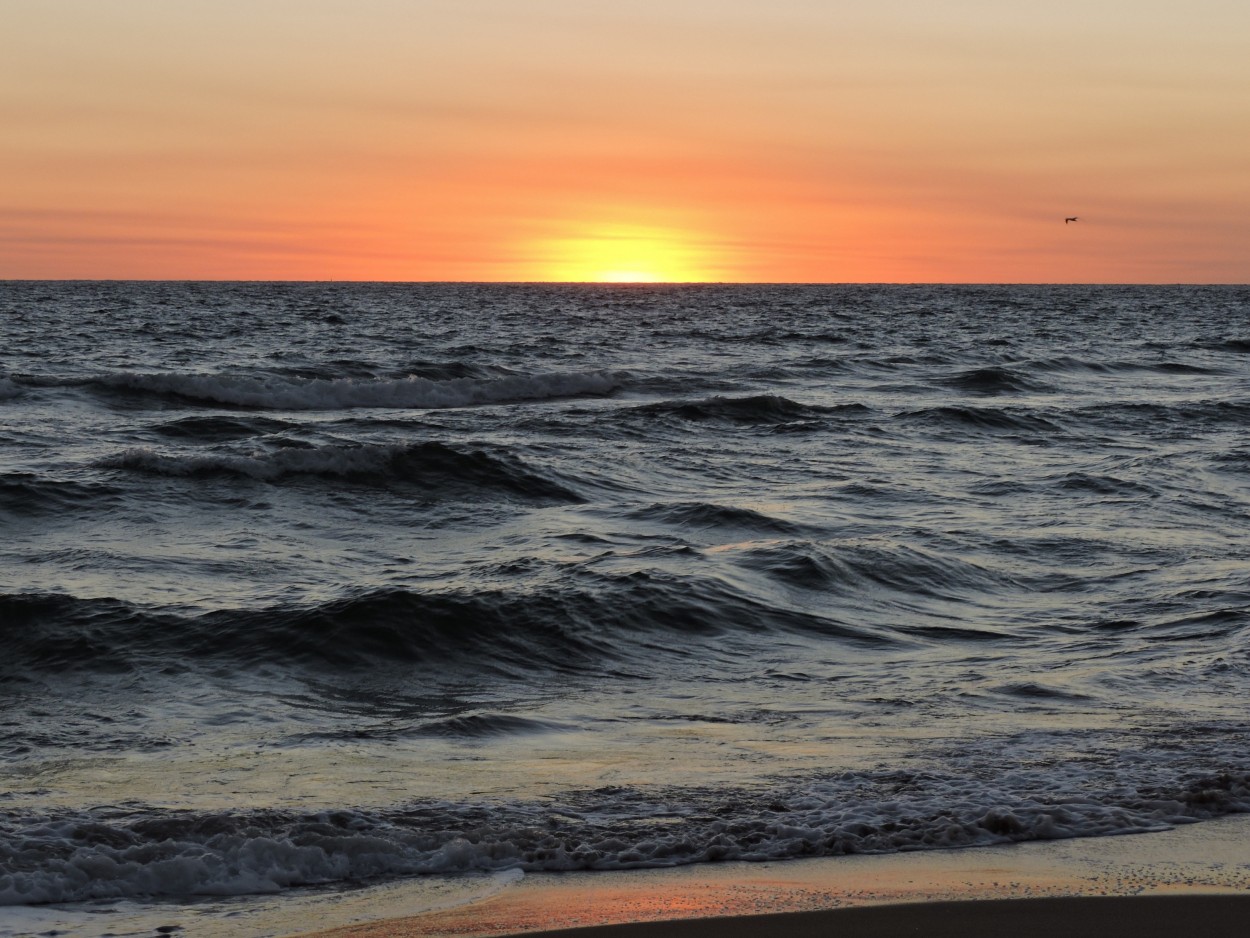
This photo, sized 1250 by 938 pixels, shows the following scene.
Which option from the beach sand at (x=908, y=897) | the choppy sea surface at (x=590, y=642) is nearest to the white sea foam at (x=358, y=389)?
the choppy sea surface at (x=590, y=642)

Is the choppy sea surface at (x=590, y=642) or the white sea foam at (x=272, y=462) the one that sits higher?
the white sea foam at (x=272, y=462)

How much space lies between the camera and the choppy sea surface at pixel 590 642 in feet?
17.8

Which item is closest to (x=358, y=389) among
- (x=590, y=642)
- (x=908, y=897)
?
(x=590, y=642)

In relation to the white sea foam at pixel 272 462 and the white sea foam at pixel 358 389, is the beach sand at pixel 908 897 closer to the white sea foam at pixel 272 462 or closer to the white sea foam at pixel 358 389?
the white sea foam at pixel 272 462

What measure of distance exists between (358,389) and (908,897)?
24575mm

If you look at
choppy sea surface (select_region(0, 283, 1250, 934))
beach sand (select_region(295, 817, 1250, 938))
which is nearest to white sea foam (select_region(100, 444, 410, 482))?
choppy sea surface (select_region(0, 283, 1250, 934))

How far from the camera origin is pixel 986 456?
A: 776 inches

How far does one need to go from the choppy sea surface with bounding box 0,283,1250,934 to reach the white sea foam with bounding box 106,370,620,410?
11.0 feet

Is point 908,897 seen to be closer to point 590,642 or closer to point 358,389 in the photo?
point 590,642

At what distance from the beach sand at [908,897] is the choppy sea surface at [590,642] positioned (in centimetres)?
20

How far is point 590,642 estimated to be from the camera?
9180mm

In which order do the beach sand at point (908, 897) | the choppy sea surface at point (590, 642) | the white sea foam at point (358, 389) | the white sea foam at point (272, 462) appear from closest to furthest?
the beach sand at point (908, 897), the choppy sea surface at point (590, 642), the white sea foam at point (272, 462), the white sea foam at point (358, 389)

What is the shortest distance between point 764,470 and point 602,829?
1298 cm

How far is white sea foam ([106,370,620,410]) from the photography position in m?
27.0
